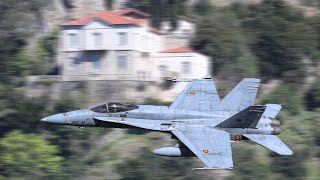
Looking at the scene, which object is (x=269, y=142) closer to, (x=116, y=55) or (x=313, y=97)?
(x=116, y=55)

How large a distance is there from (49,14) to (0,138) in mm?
26552

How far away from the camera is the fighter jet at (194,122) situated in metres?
51.7

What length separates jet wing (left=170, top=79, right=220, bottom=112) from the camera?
54.2 m

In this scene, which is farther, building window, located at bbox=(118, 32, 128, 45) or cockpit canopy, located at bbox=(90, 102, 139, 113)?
building window, located at bbox=(118, 32, 128, 45)

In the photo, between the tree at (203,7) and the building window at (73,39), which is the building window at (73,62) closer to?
the building window at (73,39)

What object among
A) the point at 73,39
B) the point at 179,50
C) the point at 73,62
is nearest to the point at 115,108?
the point at 179,50

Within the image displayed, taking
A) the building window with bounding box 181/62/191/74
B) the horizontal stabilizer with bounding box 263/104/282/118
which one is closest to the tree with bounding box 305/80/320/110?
the building window with bounding box 181/62/191/74

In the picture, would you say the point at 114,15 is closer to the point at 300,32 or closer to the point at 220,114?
the point at 300,32

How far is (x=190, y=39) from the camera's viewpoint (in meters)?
119

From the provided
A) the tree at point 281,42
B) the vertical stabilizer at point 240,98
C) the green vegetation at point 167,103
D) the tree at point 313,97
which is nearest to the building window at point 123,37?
the green vegetation at point 167,103

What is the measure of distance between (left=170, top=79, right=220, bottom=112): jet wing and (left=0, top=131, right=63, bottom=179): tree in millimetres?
47022

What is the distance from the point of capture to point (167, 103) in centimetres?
10700

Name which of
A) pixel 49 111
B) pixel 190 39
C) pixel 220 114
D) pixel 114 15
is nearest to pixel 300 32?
pixel 190 39

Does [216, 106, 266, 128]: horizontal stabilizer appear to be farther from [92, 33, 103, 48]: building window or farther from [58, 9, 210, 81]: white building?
[92, 33, 103, 48]: building window
